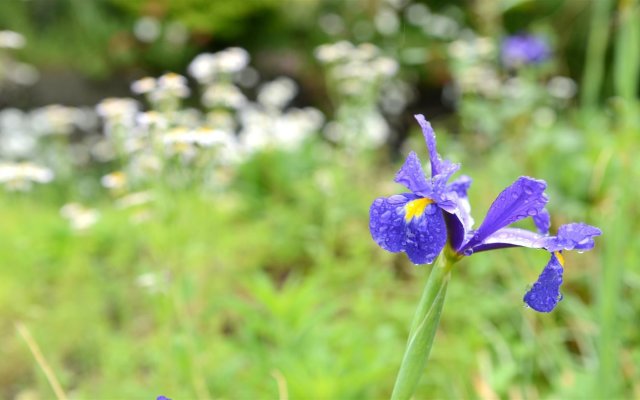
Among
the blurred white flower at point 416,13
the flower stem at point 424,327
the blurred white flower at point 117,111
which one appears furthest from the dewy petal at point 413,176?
the blurred white flower at point 416,13

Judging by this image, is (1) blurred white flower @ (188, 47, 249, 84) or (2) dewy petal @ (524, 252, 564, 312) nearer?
(2) dewy petal @ (524, 252, 564, 312)

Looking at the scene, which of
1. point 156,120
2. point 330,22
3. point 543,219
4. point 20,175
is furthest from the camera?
point 330,22

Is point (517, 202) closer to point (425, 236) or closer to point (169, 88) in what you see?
point (425, 236)

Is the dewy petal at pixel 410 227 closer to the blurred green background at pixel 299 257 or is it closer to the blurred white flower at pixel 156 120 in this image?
the blurred green background at pixel 299 257

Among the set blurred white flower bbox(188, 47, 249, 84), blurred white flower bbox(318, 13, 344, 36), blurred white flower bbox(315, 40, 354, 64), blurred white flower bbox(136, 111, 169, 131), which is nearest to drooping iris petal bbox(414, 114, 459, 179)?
blurred white flower bbox(136, 111, 169, 131)

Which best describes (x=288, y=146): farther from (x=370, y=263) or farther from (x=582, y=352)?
(x=582, y=352)

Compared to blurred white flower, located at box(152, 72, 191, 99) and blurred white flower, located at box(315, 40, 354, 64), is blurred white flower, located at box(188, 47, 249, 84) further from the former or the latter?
blurred white flower, located at box(315, 40, 354, 64)

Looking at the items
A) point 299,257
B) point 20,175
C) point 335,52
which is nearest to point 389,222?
point 20,175
